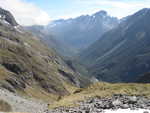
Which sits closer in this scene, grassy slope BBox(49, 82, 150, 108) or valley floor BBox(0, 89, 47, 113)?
valley floor BBox(0, 89, 47, 113)

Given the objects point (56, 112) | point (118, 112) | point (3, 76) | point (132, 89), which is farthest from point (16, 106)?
point (3, 76)

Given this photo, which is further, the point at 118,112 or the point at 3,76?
the point at 3,76

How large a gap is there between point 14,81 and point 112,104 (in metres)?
165

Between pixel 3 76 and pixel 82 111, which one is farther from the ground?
pixel 3 76

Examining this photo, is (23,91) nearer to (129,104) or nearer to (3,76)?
(3,76)

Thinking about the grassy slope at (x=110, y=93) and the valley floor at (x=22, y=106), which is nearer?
the valley floor at (x=22, y=106)

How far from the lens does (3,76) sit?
194375mm

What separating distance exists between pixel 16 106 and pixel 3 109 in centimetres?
890

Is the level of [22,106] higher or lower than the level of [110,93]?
lower

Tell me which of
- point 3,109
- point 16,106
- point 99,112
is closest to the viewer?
point 99,112

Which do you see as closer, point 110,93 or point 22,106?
point 110,93

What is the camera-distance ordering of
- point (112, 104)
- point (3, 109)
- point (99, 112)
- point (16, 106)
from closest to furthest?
point (99, 112), point (112, 104), point (3, 109), point (16, 106)

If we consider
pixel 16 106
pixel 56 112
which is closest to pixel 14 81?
pixel 16 106

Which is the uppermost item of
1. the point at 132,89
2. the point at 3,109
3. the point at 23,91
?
the point at 23,91
